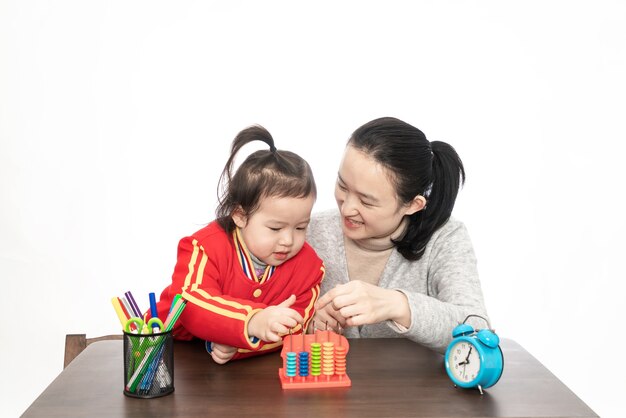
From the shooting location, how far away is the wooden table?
1.34m

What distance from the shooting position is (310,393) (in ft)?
4.70

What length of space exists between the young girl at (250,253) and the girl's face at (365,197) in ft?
0.52

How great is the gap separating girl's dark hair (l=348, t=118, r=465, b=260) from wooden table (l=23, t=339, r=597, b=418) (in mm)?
457

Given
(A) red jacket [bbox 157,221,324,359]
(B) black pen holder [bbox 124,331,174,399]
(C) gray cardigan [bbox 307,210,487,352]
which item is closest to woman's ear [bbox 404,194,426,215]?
(C) gray cardigan [bbox 307,210,487,352]

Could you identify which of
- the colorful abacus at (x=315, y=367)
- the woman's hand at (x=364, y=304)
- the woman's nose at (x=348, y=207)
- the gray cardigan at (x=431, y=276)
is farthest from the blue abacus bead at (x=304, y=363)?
the woman's nose at (x=348, y=207)

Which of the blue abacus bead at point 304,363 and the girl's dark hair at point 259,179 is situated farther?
the girl's dark hair at point 259,179

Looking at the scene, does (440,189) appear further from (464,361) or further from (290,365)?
(290,365)

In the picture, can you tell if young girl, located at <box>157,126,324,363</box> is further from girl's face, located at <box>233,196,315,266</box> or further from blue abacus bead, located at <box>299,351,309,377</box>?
blue abacus bead, located at <box>299,351,309,377</box>

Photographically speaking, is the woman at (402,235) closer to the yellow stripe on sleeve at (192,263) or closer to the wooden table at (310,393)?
the wooden table at (310,393)

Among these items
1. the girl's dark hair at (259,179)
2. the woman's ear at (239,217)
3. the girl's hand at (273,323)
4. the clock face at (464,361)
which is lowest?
the clock face at (464,361)

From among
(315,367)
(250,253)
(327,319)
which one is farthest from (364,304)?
(250,253)

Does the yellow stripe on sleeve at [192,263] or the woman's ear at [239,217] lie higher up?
the woman's ear at [239,217]

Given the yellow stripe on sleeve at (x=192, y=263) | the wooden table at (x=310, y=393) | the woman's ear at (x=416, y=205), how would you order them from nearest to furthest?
1. the wooden table at (x=310, y=393)
2. the yellow stripe on sleeve at (x=192, y=263)
3. the woman's ear at (x=416, y=205)

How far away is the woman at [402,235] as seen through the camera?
167 centimetres
